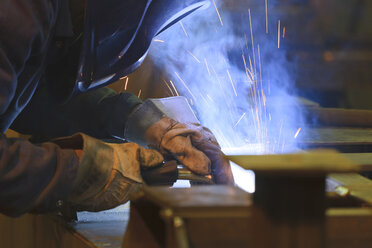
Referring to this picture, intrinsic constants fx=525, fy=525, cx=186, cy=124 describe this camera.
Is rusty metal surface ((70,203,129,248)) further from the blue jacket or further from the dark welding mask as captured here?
the dark welding mask

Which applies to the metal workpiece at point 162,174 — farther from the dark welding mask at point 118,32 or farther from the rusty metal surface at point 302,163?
the rusty metal surface at point 302,163

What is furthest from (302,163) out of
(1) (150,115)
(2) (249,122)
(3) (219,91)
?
(3) (219,91)

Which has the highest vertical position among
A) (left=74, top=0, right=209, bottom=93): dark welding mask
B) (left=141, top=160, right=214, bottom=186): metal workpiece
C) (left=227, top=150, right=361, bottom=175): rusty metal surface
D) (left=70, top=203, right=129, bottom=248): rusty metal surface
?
(left=74, top=0, right=209, bottom=93): dark welding mask

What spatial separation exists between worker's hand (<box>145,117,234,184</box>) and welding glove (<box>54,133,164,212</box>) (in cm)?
30

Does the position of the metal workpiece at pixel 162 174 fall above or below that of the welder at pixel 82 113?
below

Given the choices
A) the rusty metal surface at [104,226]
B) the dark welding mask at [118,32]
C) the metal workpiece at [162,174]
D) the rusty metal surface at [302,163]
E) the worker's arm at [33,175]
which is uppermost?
the dark welding mask at [118,32]

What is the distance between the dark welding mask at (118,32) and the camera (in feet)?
6.16

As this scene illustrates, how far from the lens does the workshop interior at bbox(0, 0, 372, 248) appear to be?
844 mm

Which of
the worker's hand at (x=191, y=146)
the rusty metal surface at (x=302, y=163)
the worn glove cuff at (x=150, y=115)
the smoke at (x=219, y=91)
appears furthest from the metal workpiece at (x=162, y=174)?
the rusty metal surface at (x=302, y=163)

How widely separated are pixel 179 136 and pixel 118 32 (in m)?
0.49

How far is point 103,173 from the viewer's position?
1.70 m

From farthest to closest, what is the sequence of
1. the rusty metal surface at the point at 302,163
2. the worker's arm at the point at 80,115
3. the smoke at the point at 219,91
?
the smoke at the point at 219,91 → the worker's arm at the point at 80,115 → the rusty metal surface at the point at 302,163

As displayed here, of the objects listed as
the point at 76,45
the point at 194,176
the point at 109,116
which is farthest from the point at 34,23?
the point at 109,116

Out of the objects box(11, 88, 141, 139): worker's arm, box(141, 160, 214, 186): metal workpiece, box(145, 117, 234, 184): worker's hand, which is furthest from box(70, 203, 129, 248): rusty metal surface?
box(11, 88, 141, 139): worker's arm
